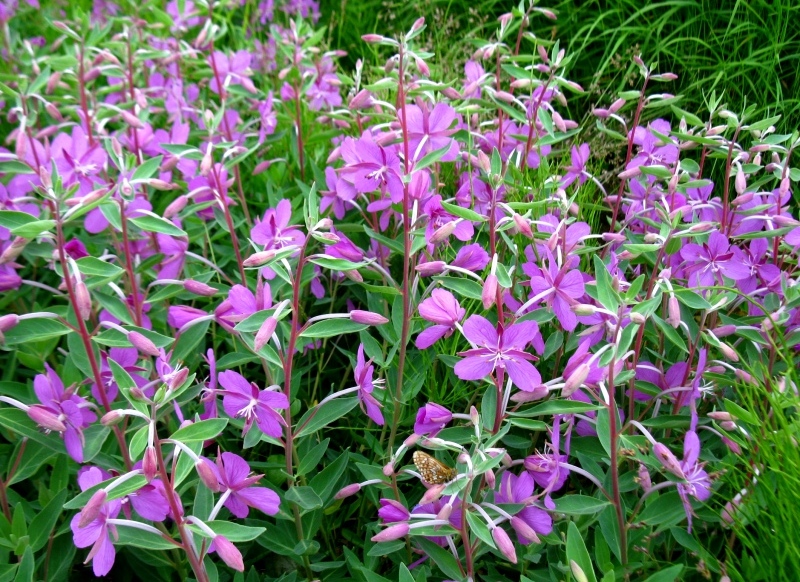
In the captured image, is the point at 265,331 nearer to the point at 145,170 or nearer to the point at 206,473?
the point at 206,473

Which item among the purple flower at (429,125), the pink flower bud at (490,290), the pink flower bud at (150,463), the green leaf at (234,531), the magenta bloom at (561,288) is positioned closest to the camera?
the pink flower bud at (150,463)

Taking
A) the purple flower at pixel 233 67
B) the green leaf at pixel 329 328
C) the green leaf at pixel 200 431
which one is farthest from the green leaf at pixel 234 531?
the purple flower at pixel 233 67

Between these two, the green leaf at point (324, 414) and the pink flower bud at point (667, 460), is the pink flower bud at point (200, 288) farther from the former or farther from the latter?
the pink flower bud at point (667, 460)

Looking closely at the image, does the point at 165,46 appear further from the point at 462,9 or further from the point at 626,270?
the point at 626,270

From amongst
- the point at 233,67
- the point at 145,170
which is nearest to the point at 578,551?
the point at 145,170

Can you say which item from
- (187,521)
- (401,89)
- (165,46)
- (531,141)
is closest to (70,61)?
(165,46)

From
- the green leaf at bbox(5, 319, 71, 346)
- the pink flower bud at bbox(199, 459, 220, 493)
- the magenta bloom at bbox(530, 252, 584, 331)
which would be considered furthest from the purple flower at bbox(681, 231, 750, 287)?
the green leaf at bbox(5, 319, 71, 346)
